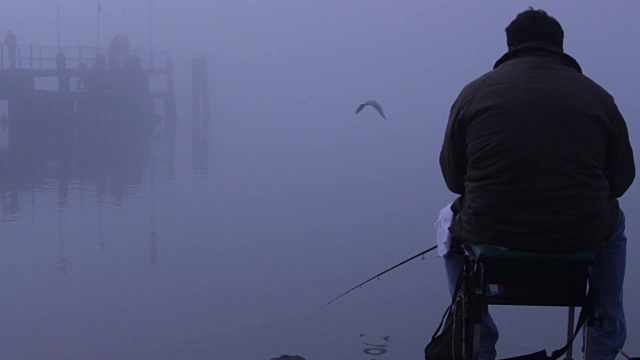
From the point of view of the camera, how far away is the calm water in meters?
6.17

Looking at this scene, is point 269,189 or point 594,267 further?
point 269,189

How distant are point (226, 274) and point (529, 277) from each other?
6628 mm

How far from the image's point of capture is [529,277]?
242 cm

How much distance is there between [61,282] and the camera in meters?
8.65

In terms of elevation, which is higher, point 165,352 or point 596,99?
point 596,99

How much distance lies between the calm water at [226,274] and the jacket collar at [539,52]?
10.7ft

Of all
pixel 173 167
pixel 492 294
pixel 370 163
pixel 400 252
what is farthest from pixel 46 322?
pixel 370 163

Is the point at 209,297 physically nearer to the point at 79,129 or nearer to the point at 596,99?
the point at 596,99

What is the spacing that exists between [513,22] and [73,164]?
25748 mm

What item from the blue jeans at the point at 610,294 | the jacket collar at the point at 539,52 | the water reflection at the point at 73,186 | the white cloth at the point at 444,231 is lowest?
the water reflection at the point at 73,186

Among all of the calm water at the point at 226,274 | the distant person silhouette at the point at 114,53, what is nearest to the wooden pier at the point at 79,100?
the distant person silhouette at the point at 114,53

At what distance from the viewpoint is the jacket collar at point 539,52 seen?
2.52 meters

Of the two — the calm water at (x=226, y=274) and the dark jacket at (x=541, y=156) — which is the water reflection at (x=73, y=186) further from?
the dark jacket at (x=541, y=156)

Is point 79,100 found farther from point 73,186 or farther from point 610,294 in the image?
point 610,294
